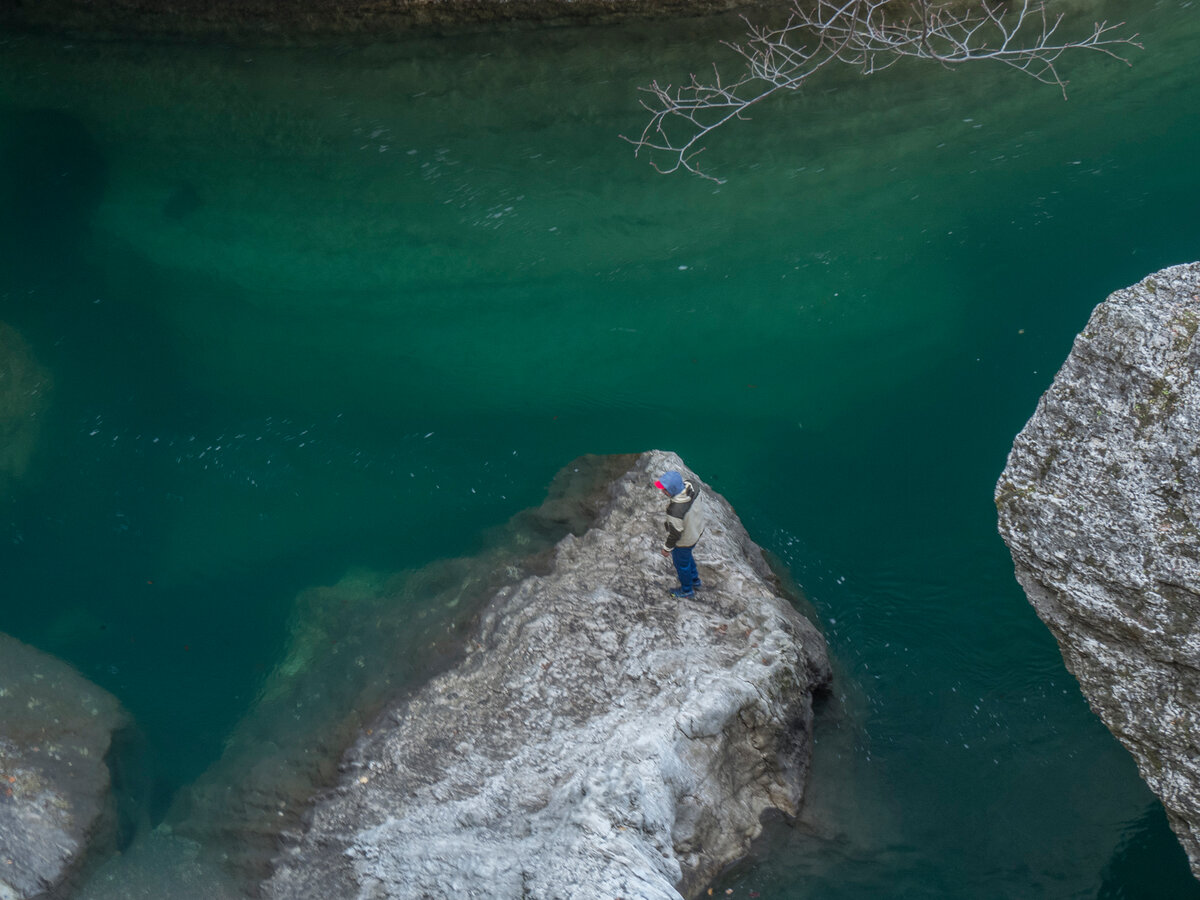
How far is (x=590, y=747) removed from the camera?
5.04m

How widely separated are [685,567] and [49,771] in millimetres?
3983

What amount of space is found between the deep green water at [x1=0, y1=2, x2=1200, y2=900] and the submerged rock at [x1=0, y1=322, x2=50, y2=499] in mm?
217

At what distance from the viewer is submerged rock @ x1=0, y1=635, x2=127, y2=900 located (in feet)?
16.5

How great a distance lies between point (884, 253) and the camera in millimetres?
8227

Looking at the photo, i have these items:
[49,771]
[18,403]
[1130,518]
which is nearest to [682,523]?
[1130,518]

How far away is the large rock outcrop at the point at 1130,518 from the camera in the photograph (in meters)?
4.05

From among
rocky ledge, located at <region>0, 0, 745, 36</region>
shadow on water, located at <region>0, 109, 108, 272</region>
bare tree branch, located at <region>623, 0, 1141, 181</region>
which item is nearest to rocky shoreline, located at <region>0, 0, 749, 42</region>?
rocky ledge, located at <region>0, 0, 745, 36</region>

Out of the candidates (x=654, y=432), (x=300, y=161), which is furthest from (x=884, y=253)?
(x=300, y=161)

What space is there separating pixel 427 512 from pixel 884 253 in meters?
4.65

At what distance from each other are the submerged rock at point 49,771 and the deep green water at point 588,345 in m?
0.24

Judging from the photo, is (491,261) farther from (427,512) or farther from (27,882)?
(27,882)

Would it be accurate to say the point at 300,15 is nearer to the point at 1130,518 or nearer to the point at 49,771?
the point at 49,771

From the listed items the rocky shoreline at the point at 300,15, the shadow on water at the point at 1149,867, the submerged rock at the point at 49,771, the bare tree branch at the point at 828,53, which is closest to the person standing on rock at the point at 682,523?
the shadow on water at the point at 1149,867

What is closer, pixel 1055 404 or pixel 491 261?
pixel 1055 404
